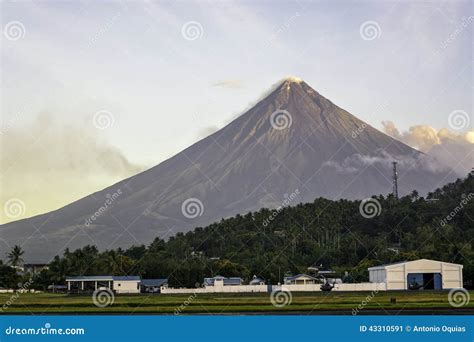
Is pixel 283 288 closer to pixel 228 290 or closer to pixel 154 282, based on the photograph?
pixel 228 290

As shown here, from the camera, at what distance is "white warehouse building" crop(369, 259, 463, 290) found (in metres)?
60.6

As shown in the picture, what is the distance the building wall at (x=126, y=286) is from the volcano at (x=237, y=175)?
88410 millimetres

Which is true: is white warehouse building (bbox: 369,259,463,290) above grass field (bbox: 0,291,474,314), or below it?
above

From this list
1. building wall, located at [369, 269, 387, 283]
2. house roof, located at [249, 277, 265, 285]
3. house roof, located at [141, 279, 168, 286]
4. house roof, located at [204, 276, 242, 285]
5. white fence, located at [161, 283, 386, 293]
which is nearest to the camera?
white fence, located at [161, 283, 386, 293]

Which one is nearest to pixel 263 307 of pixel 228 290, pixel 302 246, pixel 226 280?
pixel 228 290

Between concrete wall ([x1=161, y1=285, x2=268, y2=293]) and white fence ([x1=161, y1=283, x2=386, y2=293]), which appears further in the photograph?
concrete wall ([x1=161, y1=285, x2=268, y2=293])

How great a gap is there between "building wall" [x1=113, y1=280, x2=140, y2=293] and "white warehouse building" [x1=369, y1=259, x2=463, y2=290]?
19120mm

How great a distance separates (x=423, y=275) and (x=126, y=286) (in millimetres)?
23012

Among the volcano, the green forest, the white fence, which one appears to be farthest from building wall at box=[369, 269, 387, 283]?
the volcano

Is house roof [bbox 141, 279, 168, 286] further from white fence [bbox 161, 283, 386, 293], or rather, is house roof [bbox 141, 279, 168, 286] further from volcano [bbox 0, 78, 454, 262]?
volcano [bbox 0, 78, 454, 262]

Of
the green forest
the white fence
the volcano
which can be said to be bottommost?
the white fence

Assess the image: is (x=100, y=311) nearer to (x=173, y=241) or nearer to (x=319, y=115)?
(x=173, y=241)

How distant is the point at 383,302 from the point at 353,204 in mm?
74274
